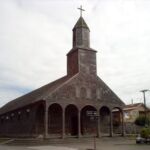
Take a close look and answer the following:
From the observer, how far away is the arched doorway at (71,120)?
42938mm

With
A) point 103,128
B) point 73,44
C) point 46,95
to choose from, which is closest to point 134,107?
point 103,128

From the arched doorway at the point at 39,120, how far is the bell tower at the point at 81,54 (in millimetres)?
6784

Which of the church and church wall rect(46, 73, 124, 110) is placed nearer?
church wall rect(46, 73, 124, 110)

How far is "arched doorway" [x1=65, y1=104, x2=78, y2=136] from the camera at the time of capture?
4294 centimetres

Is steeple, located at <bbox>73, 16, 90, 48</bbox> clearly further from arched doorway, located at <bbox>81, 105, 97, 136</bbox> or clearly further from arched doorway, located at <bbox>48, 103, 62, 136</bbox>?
arched doorway, located at <bbox>48, 103, 62, 136</bbox>

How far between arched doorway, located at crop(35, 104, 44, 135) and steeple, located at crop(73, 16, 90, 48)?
1058cm

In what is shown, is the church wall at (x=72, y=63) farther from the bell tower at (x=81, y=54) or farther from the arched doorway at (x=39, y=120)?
the arched doorway at (x=39, y=120)

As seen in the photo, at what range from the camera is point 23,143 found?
115 ft

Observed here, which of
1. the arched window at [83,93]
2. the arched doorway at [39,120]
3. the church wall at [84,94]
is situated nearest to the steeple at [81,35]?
the church wall at [84,94]

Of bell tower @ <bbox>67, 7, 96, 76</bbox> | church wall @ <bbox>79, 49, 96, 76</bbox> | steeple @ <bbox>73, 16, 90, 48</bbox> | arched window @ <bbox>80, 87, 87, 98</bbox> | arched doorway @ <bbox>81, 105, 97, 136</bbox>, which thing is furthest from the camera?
steeple @ <bbox>73, 16, 90, 48</bbox>

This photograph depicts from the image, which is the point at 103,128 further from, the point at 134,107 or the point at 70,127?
the point at 134,107

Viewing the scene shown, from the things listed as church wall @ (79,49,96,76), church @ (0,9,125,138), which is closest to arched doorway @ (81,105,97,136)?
church @ (0,9,125,138)

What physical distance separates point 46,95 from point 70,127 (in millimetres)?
7556

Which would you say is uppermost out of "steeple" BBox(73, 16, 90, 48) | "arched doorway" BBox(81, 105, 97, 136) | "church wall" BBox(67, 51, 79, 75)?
"steeple" BBox(73, 16, 90, 48)
